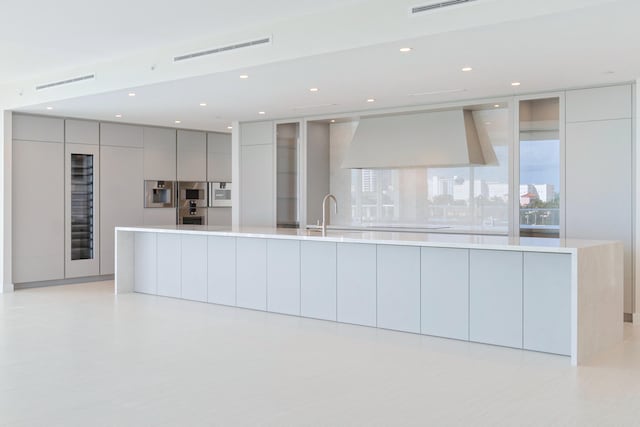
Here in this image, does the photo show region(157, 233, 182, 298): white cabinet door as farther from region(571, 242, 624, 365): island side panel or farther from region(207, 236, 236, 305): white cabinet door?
region(571, 242, 624, 365): island side panel

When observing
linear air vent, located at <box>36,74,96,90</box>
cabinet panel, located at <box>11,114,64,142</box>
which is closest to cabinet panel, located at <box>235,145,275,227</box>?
cabinet panel, located at <box>11,114,64,142</box>

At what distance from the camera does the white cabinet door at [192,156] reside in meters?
11.1

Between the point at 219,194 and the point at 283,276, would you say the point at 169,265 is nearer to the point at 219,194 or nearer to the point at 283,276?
the point at 283,276

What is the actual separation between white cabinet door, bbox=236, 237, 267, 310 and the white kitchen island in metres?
0.01

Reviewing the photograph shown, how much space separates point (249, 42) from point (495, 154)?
151 inches

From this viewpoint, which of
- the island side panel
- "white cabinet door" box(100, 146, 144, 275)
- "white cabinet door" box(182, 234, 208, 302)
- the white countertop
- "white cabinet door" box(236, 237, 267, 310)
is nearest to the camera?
the island side panel

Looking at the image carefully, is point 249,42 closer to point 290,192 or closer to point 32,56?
point 32,56

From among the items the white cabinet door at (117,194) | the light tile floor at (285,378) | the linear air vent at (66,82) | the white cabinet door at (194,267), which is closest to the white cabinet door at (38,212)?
the white cabinet door at (117,194)

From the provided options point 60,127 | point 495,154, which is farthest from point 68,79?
point 495,154

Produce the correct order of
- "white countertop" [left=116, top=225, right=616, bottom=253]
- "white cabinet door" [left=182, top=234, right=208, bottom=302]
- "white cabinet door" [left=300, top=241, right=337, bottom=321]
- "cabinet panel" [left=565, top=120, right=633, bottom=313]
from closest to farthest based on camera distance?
"white countertop" [left=116, top=225, right=616, bottom=253] < "white cabinet door" [left=300, top=241, right=337, bottom=321] < "cabinet panel" [left=565, top=120, right=633, bottom=313] < "white cabinet door" [left=182, top=234, right=208, bottom=302]

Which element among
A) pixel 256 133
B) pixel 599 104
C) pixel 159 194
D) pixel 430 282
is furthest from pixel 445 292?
pixel 159 194

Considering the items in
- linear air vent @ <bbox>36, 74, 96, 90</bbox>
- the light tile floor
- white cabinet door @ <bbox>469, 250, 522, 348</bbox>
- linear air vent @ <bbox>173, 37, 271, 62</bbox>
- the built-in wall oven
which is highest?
linear air vent @ <bbox>36, 74, 96, 90</bbox>

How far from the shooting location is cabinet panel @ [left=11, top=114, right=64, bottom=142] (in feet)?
29.9

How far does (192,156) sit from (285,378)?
7.53 m
